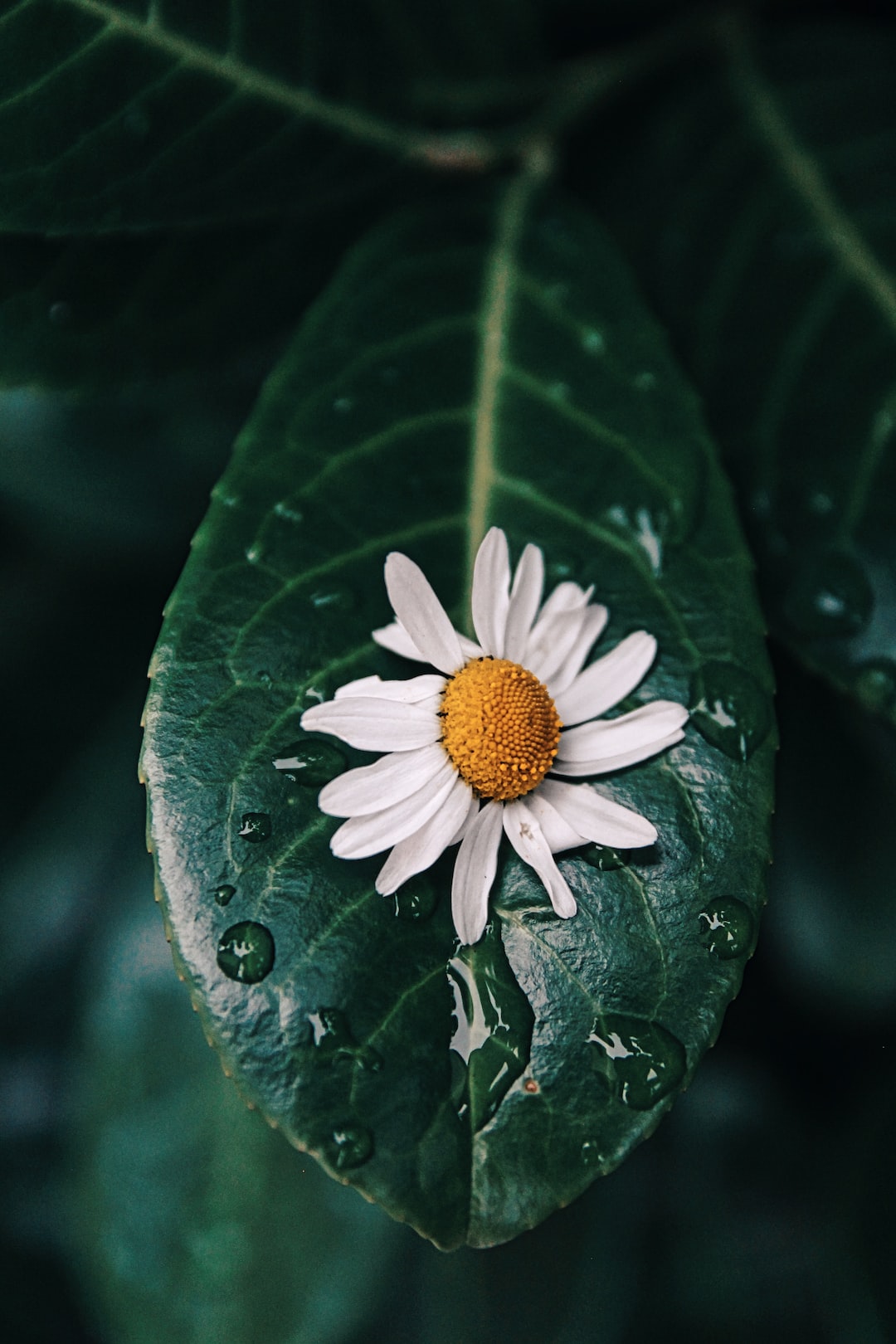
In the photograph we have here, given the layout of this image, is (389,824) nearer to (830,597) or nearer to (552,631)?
(552,631)

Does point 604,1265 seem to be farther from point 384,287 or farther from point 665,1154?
point 384,287

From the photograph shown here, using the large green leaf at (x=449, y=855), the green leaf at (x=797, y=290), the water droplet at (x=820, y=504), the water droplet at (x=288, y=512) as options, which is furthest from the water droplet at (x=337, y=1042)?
the water droplet at (x=820, y=504)

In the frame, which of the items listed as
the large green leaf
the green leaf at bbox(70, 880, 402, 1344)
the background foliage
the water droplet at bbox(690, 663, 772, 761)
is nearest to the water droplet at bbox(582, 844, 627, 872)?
the large green leaf

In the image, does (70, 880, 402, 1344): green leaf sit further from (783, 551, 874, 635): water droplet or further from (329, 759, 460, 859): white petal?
(783, 551, 874, 635): water droplet

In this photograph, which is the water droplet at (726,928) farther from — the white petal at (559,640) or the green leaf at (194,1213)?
the green leaf at (194,1213)

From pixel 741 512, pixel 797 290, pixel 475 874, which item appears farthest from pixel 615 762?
pixel 797 290

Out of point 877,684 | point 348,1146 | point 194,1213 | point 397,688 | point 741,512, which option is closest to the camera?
point 348,1146

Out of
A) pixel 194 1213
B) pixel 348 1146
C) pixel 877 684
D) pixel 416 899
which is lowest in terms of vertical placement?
pixel 194 1213
